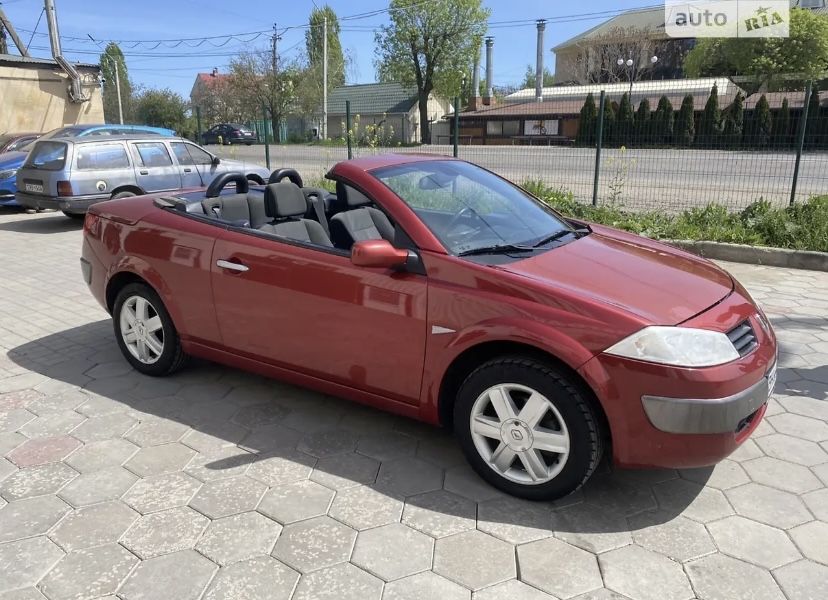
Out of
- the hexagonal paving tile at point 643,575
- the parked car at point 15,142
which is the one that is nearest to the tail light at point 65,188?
the parked car at point 15,142

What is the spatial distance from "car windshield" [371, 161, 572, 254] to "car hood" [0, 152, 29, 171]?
11.7 metres

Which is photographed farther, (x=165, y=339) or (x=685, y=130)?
(x=685, y=130)

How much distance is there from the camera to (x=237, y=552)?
104 inches

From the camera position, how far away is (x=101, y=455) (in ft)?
11.2

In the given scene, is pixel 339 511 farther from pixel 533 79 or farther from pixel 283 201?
pixel 533 79

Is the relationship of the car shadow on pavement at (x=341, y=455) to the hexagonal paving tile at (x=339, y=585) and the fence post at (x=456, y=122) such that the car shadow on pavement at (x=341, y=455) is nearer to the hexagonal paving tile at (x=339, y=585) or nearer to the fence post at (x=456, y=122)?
the hexagonal paving tile at (x=339, y=585)

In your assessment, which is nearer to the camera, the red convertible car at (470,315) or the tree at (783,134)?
the red convertible car at (470,315)

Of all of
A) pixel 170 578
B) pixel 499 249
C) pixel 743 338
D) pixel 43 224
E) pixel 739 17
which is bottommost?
pixel 170 578

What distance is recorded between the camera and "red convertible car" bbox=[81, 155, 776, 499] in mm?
2637

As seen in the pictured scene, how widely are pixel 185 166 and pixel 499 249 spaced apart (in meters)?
9.42

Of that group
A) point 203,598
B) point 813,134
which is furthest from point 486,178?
point 813,134

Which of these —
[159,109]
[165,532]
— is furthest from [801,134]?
[159,109]

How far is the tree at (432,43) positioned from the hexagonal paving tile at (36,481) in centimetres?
5556

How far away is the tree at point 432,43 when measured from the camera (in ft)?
185
